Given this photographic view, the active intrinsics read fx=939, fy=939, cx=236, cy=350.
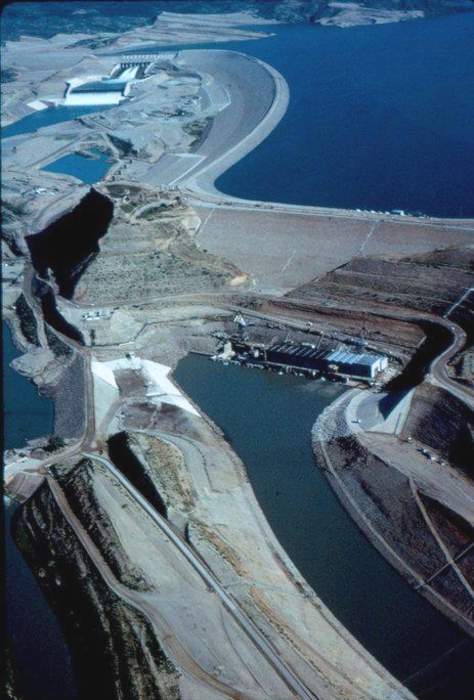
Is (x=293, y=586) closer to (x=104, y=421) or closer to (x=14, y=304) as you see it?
(x=104, y=421)

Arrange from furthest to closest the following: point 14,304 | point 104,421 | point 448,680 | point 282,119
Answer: point 282,119 < point 14,304 < point 104,421 < point 448,680

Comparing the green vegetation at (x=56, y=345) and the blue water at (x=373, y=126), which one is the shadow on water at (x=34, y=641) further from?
the blue water at (x=373, y=126)

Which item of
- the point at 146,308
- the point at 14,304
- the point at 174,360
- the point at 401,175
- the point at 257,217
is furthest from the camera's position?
the point at 401,175

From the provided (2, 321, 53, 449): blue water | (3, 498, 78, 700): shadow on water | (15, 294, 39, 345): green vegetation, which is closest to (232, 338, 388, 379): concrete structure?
(2, 321, 53, 449): blue water

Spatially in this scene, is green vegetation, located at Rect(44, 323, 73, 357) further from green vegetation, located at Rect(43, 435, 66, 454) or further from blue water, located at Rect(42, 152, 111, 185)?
blue water, located at Rect(42, 152, 111, 185)

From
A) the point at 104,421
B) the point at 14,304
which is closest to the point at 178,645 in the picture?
the point at 104,421

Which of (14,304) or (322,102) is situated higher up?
(322,102)
